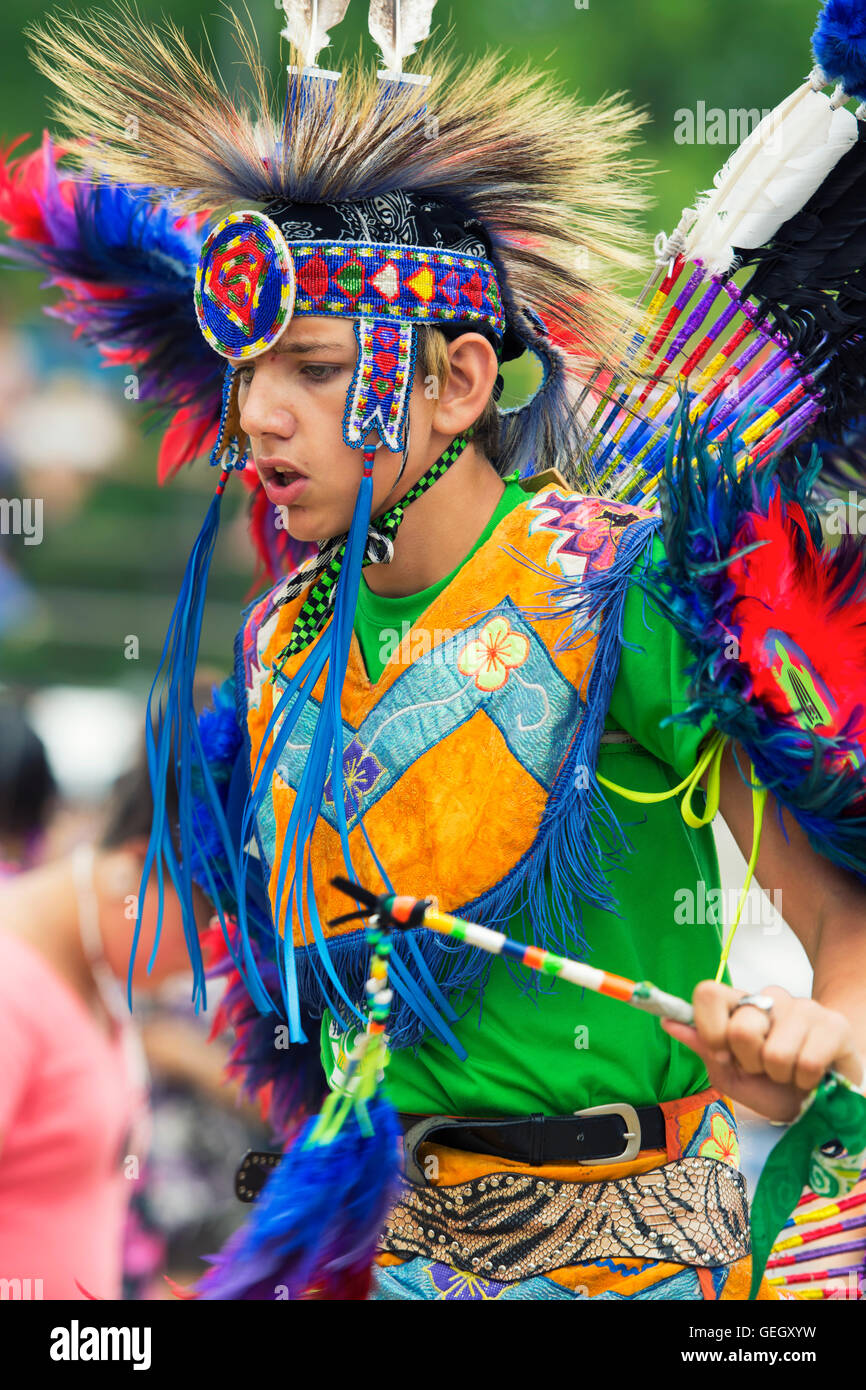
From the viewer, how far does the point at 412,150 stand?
2092 mm

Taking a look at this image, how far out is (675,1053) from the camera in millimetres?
1939

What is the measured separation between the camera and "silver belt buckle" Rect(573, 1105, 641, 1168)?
1906mm

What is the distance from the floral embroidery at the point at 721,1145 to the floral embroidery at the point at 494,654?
0.67 metres

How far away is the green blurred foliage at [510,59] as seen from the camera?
9.20m

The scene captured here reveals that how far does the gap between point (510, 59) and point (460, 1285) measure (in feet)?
29.2

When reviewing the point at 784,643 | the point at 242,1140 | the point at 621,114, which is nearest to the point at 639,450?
the point at 621,114

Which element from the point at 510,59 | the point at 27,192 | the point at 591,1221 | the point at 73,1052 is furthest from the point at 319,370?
the point at 510,59

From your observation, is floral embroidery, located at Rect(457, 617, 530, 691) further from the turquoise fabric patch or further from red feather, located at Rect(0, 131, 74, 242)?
red feather, located at Rect(0, 131, 74, 242)

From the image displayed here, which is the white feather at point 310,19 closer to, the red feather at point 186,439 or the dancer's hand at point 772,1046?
the red feather at point 186,439

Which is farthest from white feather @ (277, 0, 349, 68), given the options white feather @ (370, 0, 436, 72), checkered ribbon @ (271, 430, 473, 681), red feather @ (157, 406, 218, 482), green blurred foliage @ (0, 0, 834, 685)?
green blurred foliage @ (0, 0, 834, 685)

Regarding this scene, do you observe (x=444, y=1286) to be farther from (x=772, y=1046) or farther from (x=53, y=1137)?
(x=53, y=1137)

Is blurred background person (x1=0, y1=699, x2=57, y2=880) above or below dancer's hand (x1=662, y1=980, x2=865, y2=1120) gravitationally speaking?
above

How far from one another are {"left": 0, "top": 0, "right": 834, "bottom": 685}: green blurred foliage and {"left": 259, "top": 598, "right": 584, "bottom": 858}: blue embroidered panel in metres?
6.77
